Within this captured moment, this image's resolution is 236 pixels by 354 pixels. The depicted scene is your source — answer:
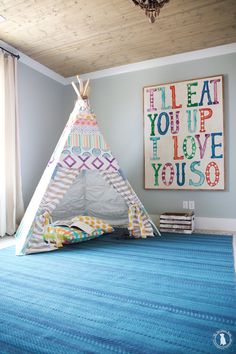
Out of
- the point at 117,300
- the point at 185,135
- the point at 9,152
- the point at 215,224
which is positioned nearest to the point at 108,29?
the point at 185,135

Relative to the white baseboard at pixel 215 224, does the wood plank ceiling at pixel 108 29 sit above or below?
above

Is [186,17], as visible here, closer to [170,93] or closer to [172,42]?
[172,42]

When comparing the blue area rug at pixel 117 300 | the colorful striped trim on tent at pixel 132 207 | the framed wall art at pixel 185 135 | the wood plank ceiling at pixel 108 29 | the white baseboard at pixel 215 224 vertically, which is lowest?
the blue area rug at pixel 117 300

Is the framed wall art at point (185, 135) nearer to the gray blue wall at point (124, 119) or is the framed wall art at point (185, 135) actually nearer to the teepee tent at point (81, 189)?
the gray blue wall at point (124, 119)

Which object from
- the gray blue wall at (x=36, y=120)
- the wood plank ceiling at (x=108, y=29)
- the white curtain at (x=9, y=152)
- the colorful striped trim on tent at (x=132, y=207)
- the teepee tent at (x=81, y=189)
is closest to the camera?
the wood plank ceiling at (x=108, y=29)

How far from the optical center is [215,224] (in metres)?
3.81

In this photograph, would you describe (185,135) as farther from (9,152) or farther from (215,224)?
(9,152)

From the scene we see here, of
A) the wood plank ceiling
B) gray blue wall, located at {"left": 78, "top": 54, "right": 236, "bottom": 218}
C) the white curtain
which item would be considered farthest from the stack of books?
the wood plank ceiling

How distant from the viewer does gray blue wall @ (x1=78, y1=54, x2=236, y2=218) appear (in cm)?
374

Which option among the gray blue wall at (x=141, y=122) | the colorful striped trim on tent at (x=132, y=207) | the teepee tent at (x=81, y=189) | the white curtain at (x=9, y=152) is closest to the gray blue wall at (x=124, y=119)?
the gray blue wall at (x=141, y=122)

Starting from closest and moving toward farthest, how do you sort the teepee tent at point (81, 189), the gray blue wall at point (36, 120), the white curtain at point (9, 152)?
the teepee tent at point (81, 189), the white curtain at point (9, 152), the gray blue wall at point (36, 120)

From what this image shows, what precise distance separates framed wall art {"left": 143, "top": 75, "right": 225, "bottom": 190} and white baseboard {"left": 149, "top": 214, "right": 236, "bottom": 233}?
41 cm

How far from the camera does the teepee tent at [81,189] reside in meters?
2.97

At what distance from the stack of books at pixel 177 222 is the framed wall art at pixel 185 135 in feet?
1.41
